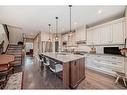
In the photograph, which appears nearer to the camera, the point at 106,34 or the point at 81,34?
the point at 106,34

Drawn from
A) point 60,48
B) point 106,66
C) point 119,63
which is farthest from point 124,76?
point 60,48

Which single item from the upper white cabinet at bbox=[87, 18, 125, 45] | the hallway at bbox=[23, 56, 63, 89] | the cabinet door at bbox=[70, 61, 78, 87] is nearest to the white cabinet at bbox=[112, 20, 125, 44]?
the upper white cabinet at bbox=[87, 18, 125, 45]

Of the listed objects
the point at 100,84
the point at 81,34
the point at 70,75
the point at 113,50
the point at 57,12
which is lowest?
the point at 100,84

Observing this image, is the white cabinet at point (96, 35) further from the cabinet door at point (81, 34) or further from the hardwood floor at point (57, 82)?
the hardwood floor at point (57, 82)

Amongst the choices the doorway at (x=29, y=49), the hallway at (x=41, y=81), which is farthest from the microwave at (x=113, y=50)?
the doorway at (x=29, y=49)

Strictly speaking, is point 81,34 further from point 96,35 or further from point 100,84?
point 100,84

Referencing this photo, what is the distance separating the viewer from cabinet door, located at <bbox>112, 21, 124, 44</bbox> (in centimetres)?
351

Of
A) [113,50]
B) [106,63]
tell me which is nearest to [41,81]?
[106,63]

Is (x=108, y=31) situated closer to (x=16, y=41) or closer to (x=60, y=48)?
(x=60, y=48)

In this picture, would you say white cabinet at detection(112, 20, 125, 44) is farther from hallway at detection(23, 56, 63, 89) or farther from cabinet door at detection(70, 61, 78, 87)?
hallway at detection(23, 56, 63, 89)

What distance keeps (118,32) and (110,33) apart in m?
0.37

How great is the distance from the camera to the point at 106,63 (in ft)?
12.5

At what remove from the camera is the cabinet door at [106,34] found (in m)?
4.01

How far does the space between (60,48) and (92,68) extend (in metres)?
4.66
